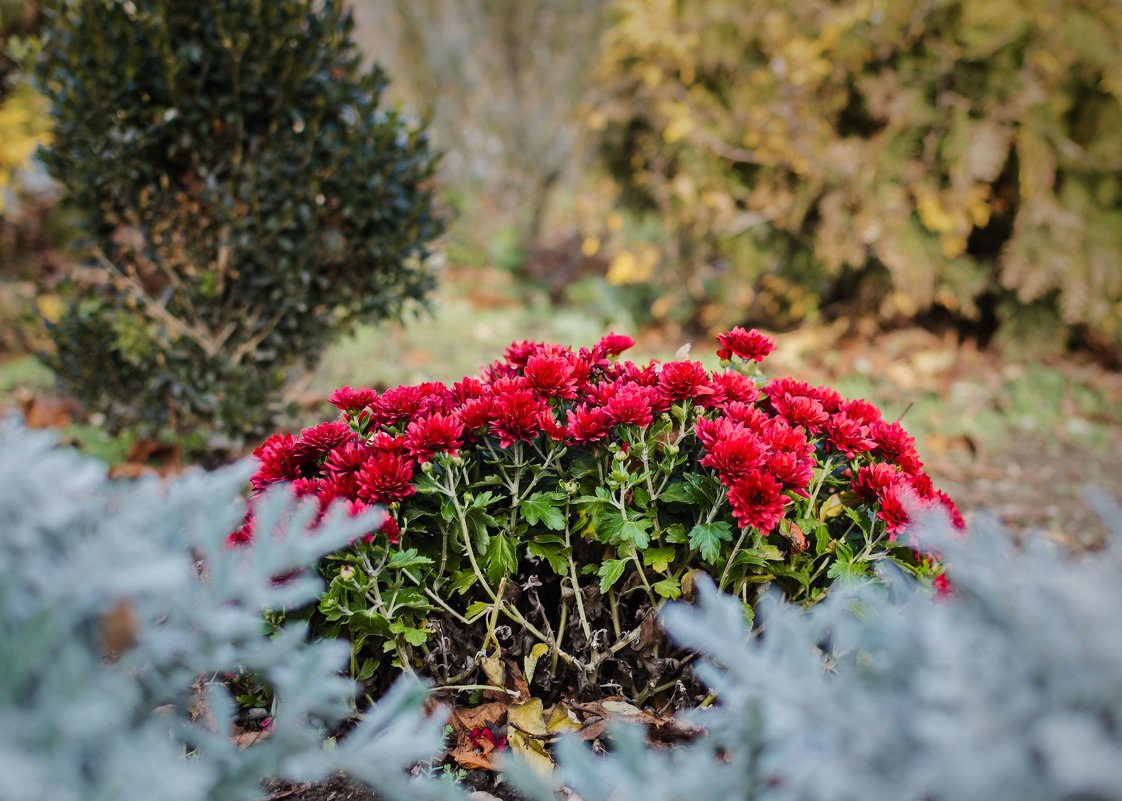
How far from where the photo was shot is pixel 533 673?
58.5 inches

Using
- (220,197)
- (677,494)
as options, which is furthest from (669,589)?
(220,197)

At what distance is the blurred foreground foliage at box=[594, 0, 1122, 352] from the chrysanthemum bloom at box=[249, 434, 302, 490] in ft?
12.9

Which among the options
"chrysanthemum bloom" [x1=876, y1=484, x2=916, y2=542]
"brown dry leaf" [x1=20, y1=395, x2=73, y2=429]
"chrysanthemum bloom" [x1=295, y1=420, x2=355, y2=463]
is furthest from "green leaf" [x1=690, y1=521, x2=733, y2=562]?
"brown dry leaf" [x1=20, y1=395, x2=73, y2=429]

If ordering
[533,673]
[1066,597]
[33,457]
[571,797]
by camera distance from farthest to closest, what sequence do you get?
[533,673]
[571,797]
[33,457]
[1066,597]

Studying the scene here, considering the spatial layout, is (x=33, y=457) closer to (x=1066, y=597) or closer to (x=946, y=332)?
(x=1066, y=597)

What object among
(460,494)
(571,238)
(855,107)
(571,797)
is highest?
(571,238)

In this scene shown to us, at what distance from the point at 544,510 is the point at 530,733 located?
0.45 m

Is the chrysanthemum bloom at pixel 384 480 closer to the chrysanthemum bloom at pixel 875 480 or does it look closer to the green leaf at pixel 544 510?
the green leaf at pixel 544 510

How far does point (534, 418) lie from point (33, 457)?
29.6 inches

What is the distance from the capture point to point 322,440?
1382 mm

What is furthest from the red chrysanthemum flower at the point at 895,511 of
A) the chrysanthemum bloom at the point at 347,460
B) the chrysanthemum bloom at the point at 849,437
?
the chrysanthemum bloom at the point at 347,460

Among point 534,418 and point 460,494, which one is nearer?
point 534,418

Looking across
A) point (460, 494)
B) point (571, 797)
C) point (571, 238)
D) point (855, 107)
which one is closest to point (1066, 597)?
point (571, 797)

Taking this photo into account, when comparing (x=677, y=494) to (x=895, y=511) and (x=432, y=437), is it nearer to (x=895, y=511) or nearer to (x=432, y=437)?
(x=895, y=511)
